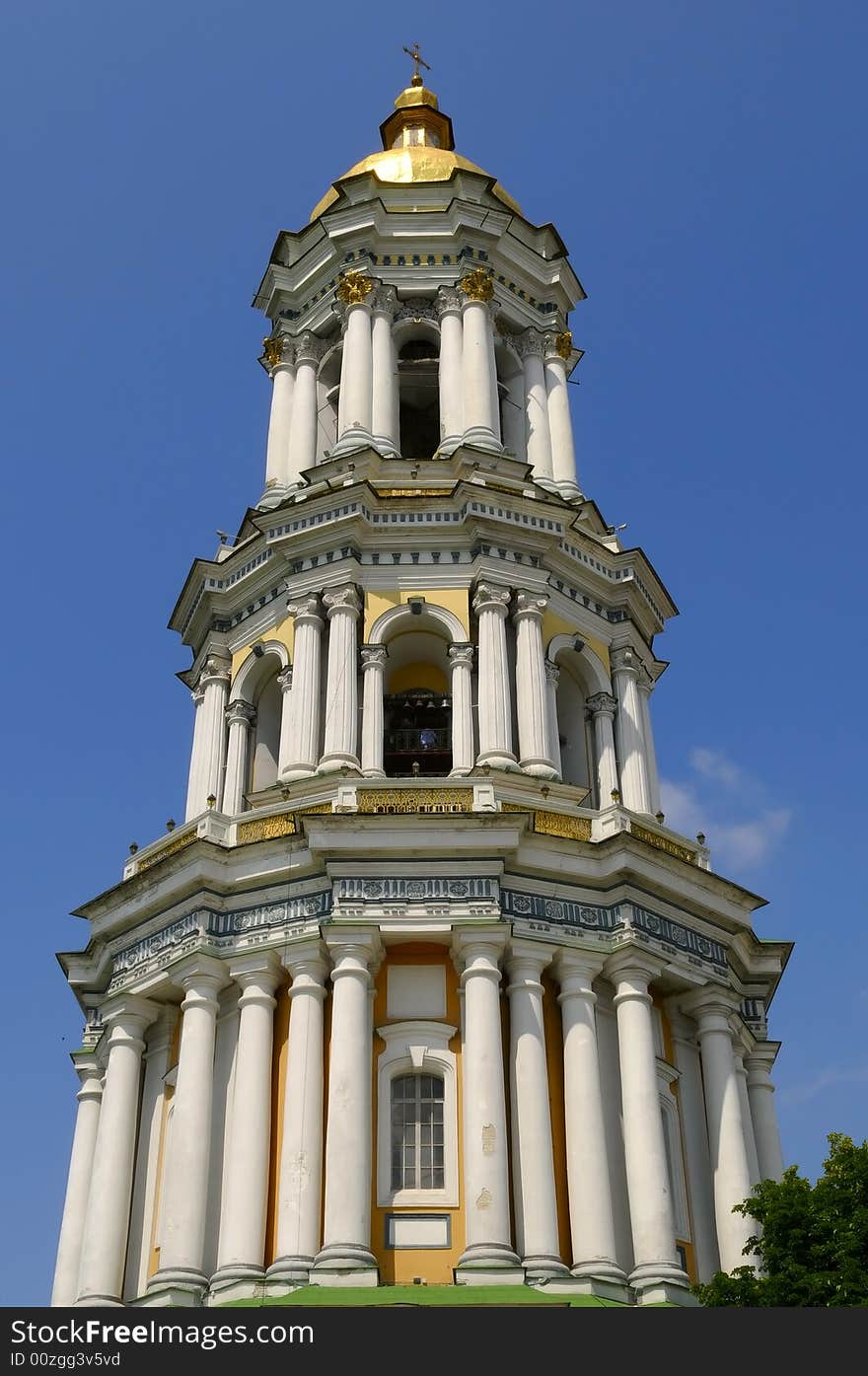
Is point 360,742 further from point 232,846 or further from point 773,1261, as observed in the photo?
point 773,1261

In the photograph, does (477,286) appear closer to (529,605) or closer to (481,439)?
(481,439)

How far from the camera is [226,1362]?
16281 mm

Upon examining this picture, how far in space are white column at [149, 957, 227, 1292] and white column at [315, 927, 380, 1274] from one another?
1897 mm

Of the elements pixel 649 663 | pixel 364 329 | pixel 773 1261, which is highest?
pixel 364 329

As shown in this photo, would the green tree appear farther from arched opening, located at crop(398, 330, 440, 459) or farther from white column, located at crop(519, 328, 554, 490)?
arched opening, located at crop(398, 330, 440, 459)

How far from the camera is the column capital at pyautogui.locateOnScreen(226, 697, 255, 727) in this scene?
1180 inches

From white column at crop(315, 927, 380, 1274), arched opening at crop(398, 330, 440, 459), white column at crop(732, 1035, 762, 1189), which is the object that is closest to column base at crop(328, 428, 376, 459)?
arched opening at crop(398, 330, 440, 459)

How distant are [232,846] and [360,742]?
295cm

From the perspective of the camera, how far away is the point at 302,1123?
23.0m

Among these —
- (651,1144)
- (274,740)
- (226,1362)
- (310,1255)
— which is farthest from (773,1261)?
(274,740)

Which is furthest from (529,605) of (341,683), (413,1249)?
(413,1249)

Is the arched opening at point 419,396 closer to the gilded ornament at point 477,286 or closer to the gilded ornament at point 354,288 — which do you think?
the gilded ornament at point 477,286

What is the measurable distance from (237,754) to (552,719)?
545 cm

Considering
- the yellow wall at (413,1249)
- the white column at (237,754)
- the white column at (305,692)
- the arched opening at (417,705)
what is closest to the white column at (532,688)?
the arched opening at (417,705)
